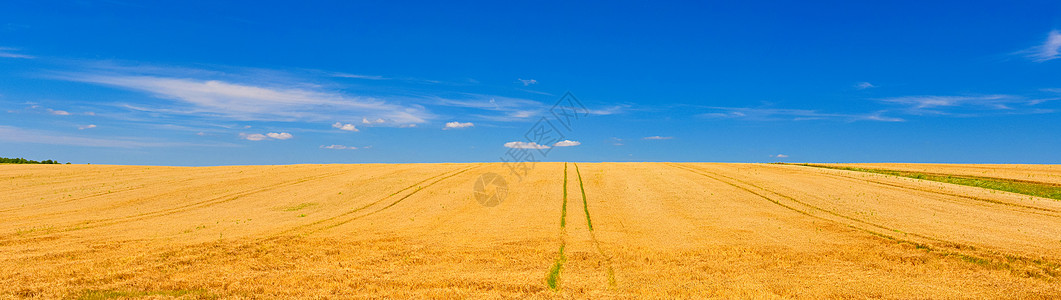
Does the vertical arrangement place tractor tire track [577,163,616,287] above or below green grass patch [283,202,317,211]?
below

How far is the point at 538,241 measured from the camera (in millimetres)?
16109

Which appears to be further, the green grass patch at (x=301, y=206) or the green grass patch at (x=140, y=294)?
the green grass patch at (x=301, y=206)

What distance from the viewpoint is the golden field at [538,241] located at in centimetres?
1140

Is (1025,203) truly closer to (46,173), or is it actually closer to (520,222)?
(520,222)

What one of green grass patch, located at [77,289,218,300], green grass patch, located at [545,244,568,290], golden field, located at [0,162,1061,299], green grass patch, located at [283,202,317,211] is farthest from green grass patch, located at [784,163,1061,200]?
green grass patch, located at [283,202,317,211]

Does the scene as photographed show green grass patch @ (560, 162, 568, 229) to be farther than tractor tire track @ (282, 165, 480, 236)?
Yes

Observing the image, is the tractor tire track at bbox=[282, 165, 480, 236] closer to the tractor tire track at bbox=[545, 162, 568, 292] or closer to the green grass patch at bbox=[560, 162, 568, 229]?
the green grass patch at bbox=[560, 162, 568, 229]

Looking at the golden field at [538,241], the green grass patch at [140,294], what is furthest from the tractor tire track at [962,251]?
the green grass patch at [140,294]

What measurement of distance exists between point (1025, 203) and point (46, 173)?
62329 millimetres

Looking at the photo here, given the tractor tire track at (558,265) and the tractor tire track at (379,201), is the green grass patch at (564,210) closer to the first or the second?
the tractor tire track at (558,265)

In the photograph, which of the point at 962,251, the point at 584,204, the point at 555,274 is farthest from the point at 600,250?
the point at 584,204

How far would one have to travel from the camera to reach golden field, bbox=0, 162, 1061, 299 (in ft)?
37.4

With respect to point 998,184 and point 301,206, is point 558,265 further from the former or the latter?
point 998,184

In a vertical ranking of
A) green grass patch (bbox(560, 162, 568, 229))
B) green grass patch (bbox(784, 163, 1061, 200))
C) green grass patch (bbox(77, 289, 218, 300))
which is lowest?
green grass patch (bbox(77, 289, 218, 300))
